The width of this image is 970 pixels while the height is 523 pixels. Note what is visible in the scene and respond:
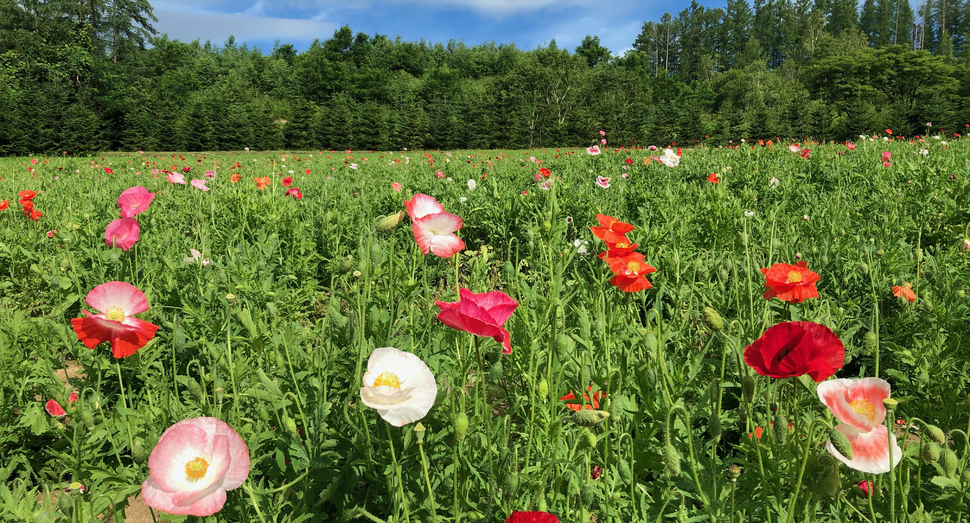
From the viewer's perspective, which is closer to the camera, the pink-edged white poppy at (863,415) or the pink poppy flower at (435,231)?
the pink-edged white poppy at (863,415)

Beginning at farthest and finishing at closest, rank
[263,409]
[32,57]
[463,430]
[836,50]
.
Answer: [836,50] < [32,57] < [263,409] < [463,430]

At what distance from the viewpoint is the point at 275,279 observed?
11.7ft

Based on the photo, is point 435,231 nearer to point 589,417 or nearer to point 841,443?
point 589,417

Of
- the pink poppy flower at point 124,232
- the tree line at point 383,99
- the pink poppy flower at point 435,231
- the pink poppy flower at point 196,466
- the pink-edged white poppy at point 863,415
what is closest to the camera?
the pink poppy flower at point 196,466

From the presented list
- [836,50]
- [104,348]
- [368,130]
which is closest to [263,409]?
[104,348]

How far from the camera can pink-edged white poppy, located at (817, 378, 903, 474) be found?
89cm

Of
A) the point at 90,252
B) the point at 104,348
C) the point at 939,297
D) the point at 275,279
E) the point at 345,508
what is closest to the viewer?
the point at 345,508

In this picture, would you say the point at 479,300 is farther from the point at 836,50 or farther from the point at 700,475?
the point at 836,50

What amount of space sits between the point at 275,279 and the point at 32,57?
4211 centimetres

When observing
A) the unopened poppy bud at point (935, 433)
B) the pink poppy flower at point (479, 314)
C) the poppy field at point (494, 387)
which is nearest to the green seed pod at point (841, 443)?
the poppy field at point (494, 387)

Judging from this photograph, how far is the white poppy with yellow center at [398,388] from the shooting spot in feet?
2.78

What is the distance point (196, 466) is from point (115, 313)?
2.12ft

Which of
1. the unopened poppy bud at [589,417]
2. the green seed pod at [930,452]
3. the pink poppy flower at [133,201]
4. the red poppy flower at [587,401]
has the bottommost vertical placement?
the red poppy flower at [587,401]

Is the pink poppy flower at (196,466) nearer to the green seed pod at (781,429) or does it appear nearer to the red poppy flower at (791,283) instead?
the green seed pod at (781,429)
